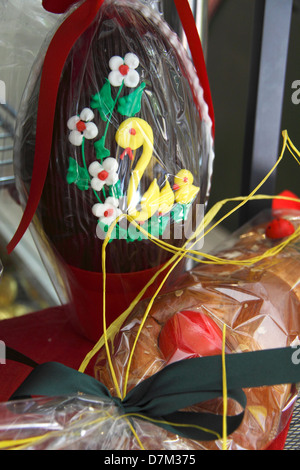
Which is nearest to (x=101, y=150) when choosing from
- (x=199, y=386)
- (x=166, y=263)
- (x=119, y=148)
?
(x=119, y=148)

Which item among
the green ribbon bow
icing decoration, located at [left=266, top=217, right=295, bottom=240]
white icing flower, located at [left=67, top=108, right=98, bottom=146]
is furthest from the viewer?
icing decoration, located at [left=266, top=217, right=295, bottom=240]

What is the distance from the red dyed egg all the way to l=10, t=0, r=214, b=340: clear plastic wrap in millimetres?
106

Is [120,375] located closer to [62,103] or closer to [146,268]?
[146,268]

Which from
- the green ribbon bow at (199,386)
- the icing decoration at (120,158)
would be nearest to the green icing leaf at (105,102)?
the icing decoration at (120,158)

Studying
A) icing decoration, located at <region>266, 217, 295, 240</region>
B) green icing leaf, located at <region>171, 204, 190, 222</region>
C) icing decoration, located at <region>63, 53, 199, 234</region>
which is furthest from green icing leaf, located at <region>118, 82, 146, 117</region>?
icing decoration, located at <region>266, 217, 295, 240</region>

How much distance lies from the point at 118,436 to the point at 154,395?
0.12 ft

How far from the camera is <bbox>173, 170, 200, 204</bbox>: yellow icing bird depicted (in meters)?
0.51

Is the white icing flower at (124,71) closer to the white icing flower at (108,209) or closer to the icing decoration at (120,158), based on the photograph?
the icing decoration at (120,158)

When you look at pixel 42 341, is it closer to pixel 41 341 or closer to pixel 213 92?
pixel 41 341

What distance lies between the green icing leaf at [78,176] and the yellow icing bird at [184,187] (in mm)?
86

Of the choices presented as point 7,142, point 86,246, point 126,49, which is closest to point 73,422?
point 86,246

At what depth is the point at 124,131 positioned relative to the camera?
48 centimetres

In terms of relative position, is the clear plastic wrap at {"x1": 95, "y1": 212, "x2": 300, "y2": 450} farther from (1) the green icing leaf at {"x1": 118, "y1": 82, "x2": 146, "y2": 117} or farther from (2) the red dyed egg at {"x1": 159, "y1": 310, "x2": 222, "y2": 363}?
(1) the green icing leaf at {"x1": 118, "y1": 82, "x2": 146, "y2": 117}

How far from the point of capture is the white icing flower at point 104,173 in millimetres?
479
